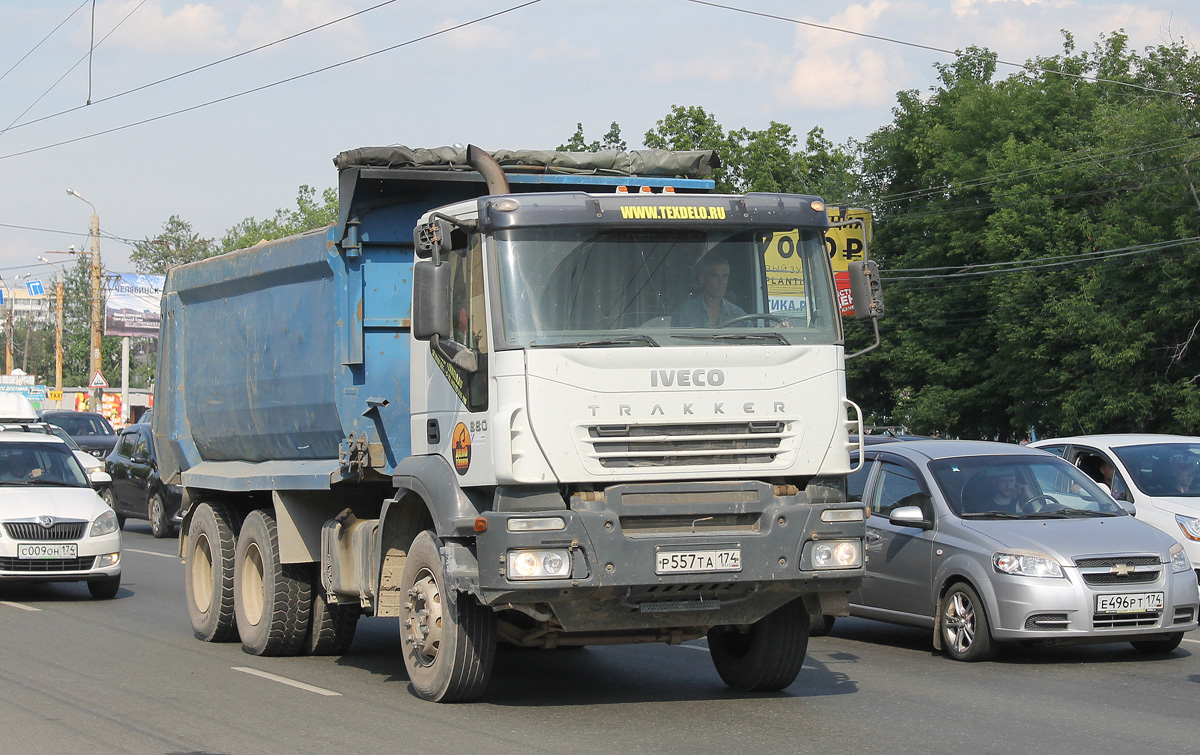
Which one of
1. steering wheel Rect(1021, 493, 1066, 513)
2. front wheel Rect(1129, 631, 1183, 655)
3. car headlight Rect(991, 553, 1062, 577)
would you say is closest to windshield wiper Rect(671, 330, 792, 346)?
car headlight Rect(991, 553, 1062, 577)

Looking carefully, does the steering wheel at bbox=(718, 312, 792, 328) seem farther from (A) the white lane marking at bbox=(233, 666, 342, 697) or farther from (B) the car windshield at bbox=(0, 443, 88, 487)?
(B) the car windshield at bbox=(0, 443, 88, 487)

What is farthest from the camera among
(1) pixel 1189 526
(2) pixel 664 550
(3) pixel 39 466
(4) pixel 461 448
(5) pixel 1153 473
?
(3) pixel 39 466

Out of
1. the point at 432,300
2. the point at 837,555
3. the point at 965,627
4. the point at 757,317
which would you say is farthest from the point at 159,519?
the point at 837,555

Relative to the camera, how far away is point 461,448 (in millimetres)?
8148

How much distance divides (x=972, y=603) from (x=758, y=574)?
11.0 ft

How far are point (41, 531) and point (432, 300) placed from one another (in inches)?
334

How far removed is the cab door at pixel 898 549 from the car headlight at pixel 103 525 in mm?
8040

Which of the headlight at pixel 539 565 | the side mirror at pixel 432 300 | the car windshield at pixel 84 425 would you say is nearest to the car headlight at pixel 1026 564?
the headlight at pixel 539 565

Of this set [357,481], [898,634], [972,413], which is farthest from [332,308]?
[972,413]

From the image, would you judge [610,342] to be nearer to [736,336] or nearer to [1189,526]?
[736,336]

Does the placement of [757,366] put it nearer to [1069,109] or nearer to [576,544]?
[576,544]

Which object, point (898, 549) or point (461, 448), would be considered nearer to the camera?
point (461, 448)

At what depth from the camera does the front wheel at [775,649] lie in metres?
8.95

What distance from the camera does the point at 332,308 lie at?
10.1m
